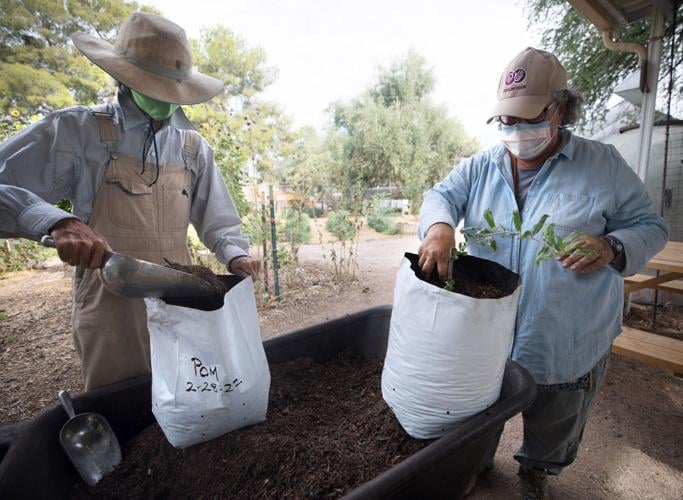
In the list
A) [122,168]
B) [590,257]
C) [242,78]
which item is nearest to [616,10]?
[590,257]

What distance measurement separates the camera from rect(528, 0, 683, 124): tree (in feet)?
13.9

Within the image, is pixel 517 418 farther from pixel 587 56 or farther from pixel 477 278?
pixel 587 56

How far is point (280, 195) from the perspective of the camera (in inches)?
A: 249

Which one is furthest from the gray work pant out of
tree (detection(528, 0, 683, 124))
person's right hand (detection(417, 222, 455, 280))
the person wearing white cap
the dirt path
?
tree (detection(528, 0, 683, 124))

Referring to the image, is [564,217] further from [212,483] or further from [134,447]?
[134,447]

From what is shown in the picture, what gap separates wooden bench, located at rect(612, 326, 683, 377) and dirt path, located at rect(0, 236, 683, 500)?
39cm

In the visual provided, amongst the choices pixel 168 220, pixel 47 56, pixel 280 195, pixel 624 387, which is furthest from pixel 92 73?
pixel 624 387

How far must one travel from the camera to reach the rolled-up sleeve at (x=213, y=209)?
4.88 feet

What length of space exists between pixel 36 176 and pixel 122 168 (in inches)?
9.3

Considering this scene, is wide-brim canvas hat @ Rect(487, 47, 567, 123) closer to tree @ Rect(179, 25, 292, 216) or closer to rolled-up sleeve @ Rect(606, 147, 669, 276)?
rolled-up sleeve @ Rect(606, 147, 669, 276)

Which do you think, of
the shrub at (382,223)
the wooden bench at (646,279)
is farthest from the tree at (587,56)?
the shrub at (382,223)

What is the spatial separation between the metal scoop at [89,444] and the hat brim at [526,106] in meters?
1.53

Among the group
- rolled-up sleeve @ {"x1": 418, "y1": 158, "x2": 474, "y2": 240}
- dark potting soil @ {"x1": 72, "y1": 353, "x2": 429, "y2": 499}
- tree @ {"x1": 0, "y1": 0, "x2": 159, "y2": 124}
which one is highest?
tree @ {"x1": 0, "y1": 0, "x2": 159, "y2": 124}

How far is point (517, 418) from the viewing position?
2.31 m
